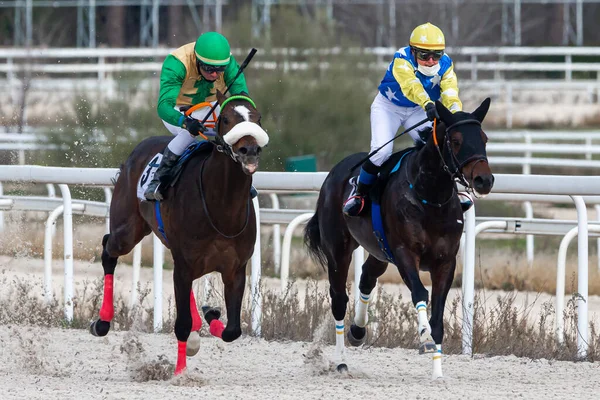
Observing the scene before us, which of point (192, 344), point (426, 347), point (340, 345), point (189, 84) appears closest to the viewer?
point (426, 347)

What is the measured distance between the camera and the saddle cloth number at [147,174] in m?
7.49

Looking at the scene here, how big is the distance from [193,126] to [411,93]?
1281mm

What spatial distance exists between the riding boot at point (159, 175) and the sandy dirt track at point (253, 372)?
2.92 ft

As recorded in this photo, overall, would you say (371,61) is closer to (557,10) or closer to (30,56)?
(30,56)

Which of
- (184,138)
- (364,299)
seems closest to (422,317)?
(364,299)

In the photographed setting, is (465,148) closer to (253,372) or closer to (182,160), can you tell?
(182,160)

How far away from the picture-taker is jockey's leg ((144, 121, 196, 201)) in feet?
23.6

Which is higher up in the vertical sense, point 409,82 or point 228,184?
point 409,82

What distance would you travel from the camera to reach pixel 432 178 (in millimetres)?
6809

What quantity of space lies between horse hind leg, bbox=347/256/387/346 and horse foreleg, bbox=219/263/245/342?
0.98m

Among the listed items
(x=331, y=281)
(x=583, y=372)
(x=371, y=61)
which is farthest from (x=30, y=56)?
(x=583, y=372)

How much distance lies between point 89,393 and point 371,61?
43.4 feet

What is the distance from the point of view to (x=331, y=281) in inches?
306

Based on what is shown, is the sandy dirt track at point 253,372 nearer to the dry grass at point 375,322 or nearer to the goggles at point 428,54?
the dry grass at point 375,322
